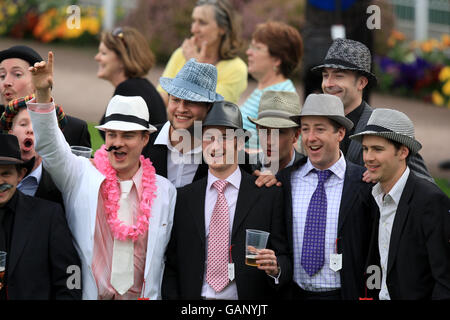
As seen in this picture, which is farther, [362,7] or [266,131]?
[362,7]

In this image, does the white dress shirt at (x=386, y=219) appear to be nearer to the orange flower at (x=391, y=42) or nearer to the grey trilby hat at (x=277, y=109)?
the grey trilby hat at (x=277, y=109)

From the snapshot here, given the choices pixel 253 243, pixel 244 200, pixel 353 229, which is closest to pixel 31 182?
pixel 244 200

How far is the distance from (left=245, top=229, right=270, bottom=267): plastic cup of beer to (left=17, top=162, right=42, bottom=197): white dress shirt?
137 centimetres

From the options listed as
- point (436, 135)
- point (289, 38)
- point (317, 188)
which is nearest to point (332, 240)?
point (317, 188)

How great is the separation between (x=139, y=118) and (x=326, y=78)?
1423 mm

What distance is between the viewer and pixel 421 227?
5184 millimetres

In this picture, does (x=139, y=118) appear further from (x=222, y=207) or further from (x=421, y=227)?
(x=421, y=227)

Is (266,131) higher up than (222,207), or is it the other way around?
(266,131)

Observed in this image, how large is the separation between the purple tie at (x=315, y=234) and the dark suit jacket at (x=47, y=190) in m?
1.51

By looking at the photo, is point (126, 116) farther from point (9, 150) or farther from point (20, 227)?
point (20, 227)

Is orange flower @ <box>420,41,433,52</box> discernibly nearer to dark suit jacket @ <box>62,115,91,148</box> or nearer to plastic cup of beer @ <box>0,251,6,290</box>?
dark suit jacket @ <box>62,115,91,148</box>

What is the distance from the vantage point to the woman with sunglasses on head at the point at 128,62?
297 inches

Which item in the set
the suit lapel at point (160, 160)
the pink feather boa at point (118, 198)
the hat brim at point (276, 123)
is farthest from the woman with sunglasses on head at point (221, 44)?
the pink feather boa at point (118, 198)

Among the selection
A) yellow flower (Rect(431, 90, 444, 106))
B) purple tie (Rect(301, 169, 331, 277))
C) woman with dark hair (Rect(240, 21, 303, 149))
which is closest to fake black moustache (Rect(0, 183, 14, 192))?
purple tie (Rect(301, 169, 331, 277))
